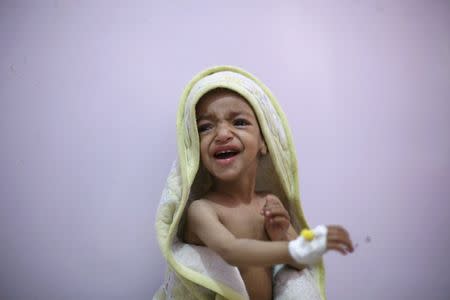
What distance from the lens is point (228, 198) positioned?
81 centimetres

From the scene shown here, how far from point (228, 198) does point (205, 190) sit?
0.31 ft

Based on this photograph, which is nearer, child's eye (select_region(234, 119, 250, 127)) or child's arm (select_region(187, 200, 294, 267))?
child's arm (select_region(187, 200, 294, 267))

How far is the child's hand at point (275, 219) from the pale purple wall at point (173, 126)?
0.27m

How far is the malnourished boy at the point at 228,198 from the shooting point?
2.39 ft

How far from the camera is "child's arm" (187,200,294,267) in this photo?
552 millimetres

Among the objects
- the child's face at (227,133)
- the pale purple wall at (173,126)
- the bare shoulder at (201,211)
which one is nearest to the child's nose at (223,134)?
the child's face at (227,133)

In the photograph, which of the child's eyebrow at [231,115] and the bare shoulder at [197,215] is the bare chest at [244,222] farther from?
the child's eyebrow at [231,115]

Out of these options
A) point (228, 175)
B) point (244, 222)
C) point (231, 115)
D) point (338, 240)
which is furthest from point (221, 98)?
point (338, 240)

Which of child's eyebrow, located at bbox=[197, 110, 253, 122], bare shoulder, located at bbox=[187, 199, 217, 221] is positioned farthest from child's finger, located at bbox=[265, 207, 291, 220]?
child's eyebrow, located at bbox=[197, 110, 253, 122]

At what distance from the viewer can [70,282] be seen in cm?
91

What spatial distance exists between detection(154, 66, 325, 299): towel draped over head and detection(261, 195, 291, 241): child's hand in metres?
0.10

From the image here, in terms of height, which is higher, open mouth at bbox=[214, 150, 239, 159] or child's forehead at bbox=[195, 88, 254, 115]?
child's forehead at bbox=[195, 88, 254, 115]

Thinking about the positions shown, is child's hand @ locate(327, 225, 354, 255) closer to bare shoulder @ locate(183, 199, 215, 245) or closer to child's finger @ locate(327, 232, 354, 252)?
child's finger @ locate(327, 232, 354, 252)

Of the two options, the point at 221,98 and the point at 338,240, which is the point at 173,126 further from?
the point at 338,240
